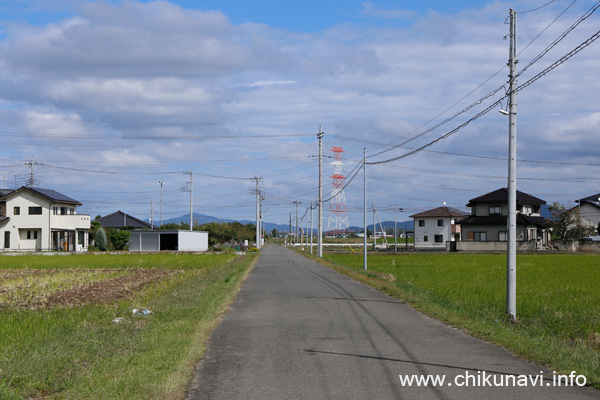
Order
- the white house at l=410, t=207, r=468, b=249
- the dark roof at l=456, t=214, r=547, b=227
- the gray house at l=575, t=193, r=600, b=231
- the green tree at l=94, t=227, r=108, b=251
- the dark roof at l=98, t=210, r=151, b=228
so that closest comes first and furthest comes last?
1. the dark roof at l=456, t=214, r=547, b=227
2. the green tree at l=94, t=227, r=108, b=251
3. the gray house at l=575, t=193, r=600, b=231
4. the white house at l=410, t=207, r=468, b=249
5. the dark roof at l=98, t=210, r=151, b=228

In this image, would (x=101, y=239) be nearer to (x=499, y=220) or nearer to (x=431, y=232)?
(x=431, y=232)

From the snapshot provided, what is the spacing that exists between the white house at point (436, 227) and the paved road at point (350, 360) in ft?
223

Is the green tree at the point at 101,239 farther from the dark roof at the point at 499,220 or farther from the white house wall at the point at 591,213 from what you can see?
the white house wall at the point at 591,213

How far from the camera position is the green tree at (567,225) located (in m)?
64.2

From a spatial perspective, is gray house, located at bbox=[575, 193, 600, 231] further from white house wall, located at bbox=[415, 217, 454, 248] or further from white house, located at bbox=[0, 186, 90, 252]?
white house, located at bbox=[0, 186, 90, 252]

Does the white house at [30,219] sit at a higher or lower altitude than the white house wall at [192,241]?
higher

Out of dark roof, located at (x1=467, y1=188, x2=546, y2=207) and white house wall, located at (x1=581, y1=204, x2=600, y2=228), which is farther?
white house wall, located at (x1=581, y1=204, x2=600, y2=228)

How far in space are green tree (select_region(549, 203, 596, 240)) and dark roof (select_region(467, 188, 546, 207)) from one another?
227 centimetres

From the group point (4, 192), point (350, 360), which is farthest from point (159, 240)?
point (350, 360)

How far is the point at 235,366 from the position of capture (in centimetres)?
775

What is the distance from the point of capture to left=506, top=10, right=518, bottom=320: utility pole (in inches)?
496

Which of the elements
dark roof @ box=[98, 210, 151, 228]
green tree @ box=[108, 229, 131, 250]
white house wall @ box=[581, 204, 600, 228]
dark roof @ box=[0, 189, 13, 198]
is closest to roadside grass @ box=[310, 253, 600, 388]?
dark roof @ box=[0, 189, 13, 198]

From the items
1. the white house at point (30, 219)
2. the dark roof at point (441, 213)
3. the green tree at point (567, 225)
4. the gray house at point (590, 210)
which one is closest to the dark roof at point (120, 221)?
the white house at point (30, 219)

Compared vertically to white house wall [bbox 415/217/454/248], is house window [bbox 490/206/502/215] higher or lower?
higher
